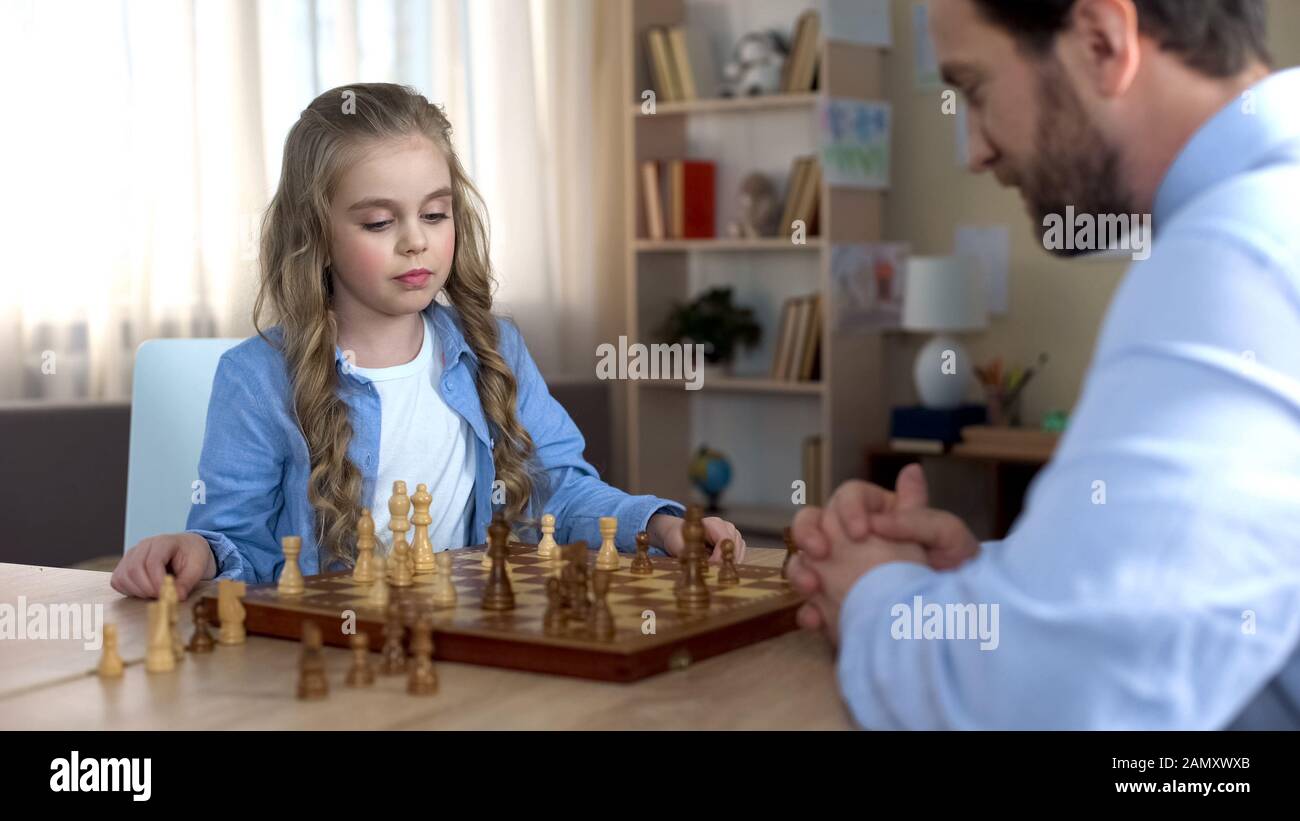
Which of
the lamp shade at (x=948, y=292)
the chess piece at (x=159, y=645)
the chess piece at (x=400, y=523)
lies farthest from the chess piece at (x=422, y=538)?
the lamp shade at (x=948, y=292)

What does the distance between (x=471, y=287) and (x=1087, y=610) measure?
5.33ft

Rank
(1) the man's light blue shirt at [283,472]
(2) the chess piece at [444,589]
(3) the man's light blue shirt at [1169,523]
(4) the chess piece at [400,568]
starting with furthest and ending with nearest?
(1) the man's light blue shirt at [283,472] < (4) the chess piece at [400,568] < (2) the chess piece at [444,589] < (3) the man's light blue shirt at [1169,523]

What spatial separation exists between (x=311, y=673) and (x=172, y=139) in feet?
12.4

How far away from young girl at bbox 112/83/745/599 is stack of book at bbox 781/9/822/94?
3275 millimetres

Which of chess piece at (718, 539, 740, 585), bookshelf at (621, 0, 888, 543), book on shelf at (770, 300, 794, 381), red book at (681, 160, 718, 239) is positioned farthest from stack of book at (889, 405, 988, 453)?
chess piece at (718, 539, 740, 585)

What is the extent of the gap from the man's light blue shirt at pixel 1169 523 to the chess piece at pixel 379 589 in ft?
1.99

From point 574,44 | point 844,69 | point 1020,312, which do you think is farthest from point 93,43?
point 1020,312

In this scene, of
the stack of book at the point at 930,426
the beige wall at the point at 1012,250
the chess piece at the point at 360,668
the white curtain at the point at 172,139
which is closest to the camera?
the chess piece at the point at 360,668

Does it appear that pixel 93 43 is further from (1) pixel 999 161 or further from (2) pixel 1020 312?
(1) pixel 999 161

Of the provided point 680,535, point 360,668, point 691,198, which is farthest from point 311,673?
point 691,198

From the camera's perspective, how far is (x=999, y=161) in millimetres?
1203

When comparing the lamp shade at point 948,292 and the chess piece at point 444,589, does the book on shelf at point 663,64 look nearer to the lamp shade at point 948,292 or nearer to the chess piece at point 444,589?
the lamp shade at point 948,292

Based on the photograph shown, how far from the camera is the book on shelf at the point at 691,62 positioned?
5.73 metres

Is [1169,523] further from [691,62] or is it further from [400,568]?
[691,62]
